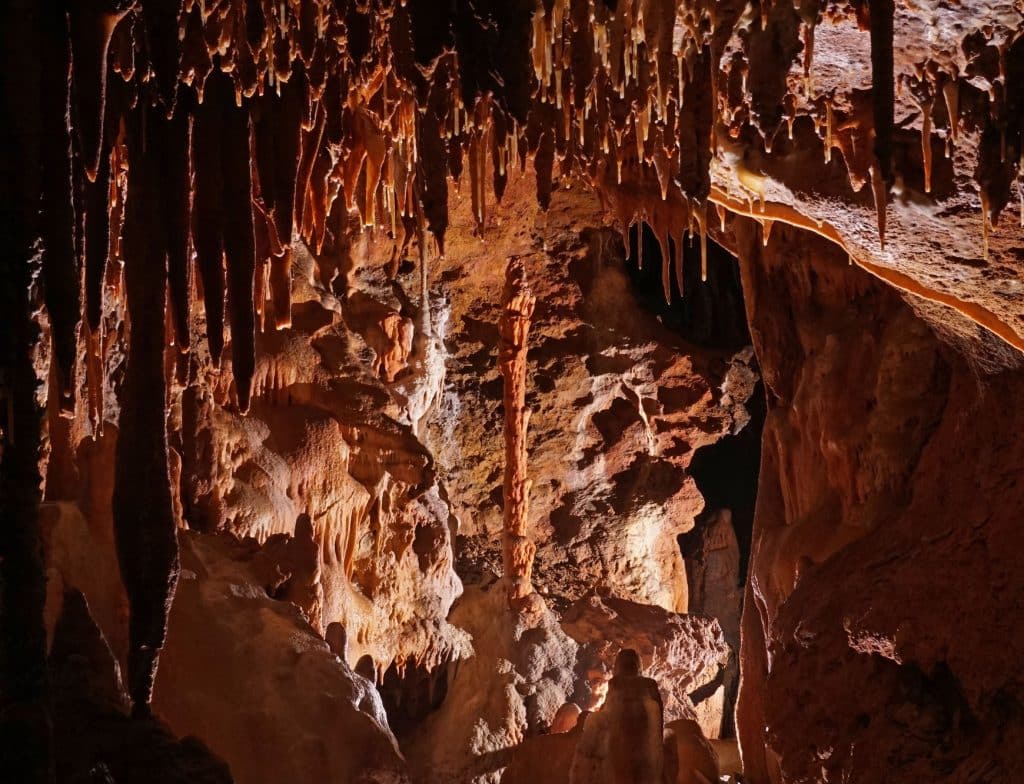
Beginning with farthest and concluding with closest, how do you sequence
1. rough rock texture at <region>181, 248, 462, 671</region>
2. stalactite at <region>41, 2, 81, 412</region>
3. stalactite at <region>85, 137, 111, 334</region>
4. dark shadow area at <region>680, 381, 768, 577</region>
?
1. dark shadow area at <region>680, 381, 768, 577</region>
2. rough rock texture at <region>181, 248, 462, 671</region>
3. stalactite at <region>85, 137, 111, 334</region>
4. stalactite at <region>41, 2, 81, 412</region>

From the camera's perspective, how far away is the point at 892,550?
558cm

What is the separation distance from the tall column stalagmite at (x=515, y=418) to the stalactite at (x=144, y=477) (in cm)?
793

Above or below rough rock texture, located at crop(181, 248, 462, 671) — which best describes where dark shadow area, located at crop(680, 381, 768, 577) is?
below

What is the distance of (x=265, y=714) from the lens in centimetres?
593

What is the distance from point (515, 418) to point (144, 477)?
8325mm

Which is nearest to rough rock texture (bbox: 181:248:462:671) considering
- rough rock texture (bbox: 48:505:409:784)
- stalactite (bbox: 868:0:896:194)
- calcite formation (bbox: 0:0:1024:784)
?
calcite formation (bbox: 0:0:1024:784)

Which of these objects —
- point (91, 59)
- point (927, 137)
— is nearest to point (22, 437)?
point (91, 59)

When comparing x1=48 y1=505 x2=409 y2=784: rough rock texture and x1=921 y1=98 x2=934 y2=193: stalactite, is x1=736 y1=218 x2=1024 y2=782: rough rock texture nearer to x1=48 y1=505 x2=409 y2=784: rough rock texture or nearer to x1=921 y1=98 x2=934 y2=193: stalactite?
x1=921 y1=98 x2=934 y2=193: stalactite

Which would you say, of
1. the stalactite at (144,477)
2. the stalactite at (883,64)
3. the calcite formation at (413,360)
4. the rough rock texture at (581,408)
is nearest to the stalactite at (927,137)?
the calcite formation at (413,360)

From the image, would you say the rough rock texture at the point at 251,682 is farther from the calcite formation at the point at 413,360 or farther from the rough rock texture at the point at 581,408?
the rough rock texture at the point at 581,408

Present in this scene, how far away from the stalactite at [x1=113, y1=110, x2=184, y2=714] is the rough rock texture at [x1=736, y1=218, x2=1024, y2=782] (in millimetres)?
3578

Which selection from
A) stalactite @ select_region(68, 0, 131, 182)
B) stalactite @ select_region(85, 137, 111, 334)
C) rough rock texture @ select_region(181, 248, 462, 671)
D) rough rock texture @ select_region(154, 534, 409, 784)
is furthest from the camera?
rough rock texture @ select_region(181, 248, 462, 671)

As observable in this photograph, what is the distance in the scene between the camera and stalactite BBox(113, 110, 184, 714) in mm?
3406

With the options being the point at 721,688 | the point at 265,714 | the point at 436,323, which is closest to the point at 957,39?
the point at 265,714
